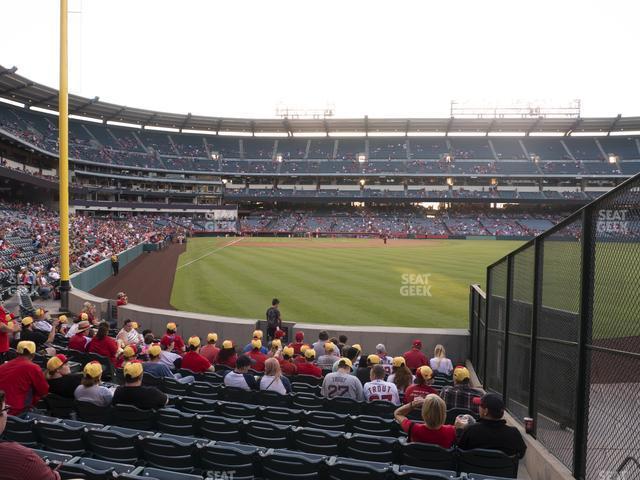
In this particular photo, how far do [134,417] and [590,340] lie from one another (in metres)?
5.22

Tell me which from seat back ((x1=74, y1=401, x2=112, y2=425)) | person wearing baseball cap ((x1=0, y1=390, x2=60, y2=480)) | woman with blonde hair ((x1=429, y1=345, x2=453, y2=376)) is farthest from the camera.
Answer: woman with blonde hair ((x1=429, y1=345, x2=453, y2=376))

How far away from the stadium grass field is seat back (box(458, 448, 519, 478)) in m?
11.6

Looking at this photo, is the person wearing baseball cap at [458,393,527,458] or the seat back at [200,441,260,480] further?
the person wearing baseball cap at [458,393,527,458]

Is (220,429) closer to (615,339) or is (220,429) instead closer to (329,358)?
(329,358)

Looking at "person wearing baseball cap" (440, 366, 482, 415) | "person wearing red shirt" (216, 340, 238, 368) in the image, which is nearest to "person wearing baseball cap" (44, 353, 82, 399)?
"person wearing red shirt" (216, 340, 238, 368)

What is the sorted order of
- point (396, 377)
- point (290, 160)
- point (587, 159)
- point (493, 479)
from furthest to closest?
point (290, 160) < point (587, 159) < point (396, 377) < point (493, 479)

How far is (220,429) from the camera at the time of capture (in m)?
5.50

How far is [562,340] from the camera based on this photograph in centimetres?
546

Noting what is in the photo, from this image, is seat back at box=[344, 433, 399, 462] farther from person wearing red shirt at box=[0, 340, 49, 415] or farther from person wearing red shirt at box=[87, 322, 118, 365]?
person wearing red shirt at box=[87, 322, 118, 365]

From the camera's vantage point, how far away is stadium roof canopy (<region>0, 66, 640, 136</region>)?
Answer: 276 feet

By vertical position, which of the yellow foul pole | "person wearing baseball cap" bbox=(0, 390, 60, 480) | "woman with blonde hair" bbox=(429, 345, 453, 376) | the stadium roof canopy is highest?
the stadium roof canopy

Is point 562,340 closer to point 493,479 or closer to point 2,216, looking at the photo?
point 493,479

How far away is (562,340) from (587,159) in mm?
94982

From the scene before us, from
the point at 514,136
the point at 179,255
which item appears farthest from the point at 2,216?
the point at 514,136
